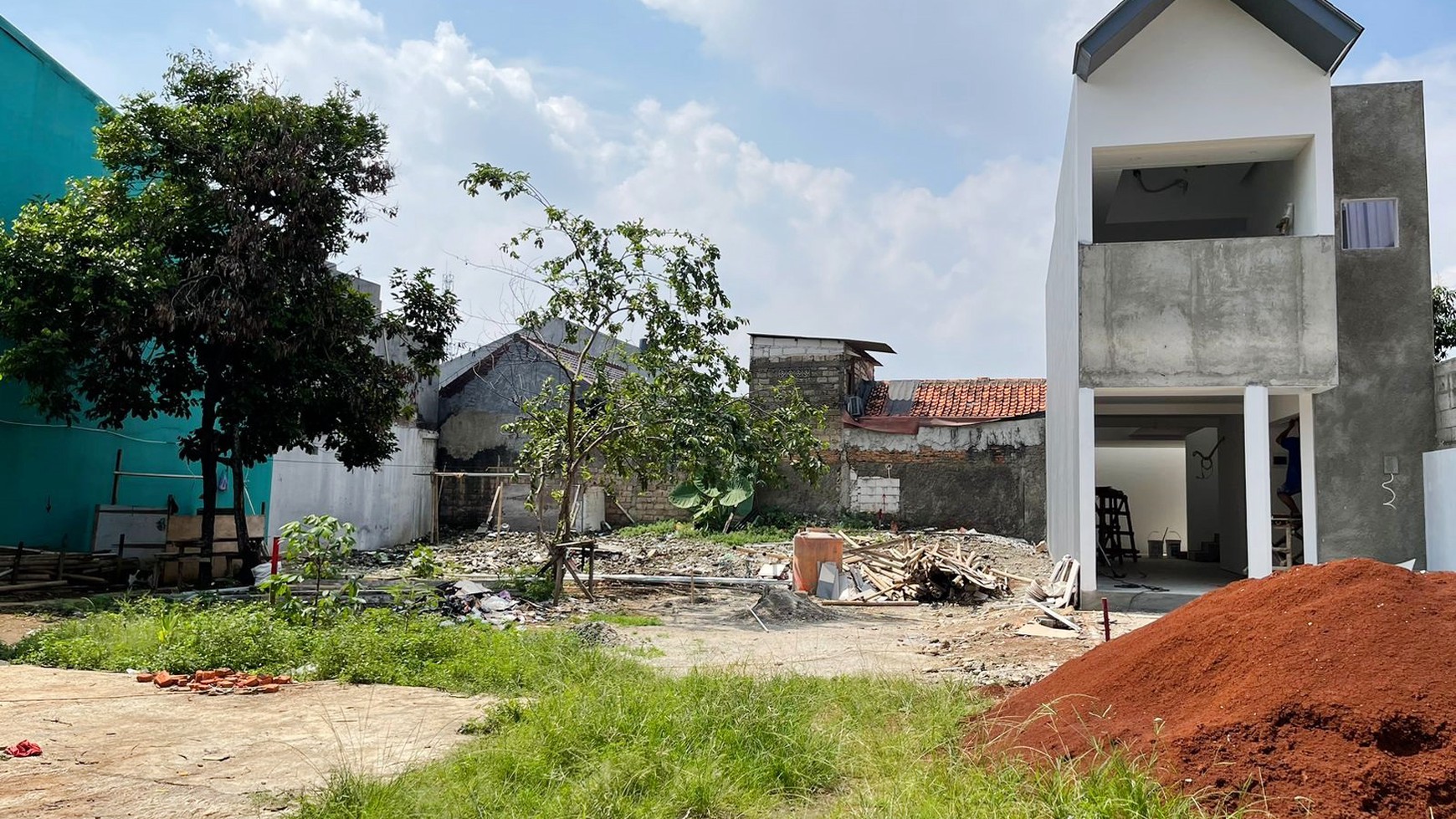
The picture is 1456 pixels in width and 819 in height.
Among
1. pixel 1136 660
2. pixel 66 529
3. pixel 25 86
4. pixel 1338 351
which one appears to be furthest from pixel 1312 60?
pixel 66 529

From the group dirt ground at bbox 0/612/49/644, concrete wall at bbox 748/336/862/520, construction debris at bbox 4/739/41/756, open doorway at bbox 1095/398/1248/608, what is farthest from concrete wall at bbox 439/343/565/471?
construction debris at bbox 4/739/41/756

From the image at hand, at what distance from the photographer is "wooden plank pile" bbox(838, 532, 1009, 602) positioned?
541 inches

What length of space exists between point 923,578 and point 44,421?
12.1 meters

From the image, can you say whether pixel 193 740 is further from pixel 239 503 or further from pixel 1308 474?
pixel 1308 474

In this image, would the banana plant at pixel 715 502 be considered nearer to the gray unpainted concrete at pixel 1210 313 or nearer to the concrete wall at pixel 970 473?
the concrete wall at pixel 970 473

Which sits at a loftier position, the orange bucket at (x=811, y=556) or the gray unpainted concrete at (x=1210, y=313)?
the gray unpainted concrete at (x=1210, y=313)

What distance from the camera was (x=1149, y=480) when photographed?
28750 mm

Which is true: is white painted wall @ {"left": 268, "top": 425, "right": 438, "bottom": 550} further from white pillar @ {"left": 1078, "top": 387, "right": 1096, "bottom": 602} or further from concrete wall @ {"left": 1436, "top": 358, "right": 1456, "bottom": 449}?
concrete wall @ {"left": 1436, "top": 358, "right": 1456, "bottom": 449}

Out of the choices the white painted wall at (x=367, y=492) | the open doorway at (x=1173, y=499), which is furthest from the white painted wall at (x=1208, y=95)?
the white painted wall at (x=367, y=492)

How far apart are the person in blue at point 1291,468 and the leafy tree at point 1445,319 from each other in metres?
7.91

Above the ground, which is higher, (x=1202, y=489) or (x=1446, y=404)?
(x=1446, y=404)

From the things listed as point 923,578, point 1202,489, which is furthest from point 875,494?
point 923,578

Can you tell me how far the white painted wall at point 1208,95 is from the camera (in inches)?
457

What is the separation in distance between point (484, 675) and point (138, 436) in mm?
11289
